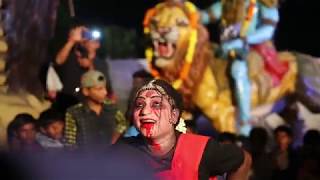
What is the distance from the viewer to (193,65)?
7.55 m

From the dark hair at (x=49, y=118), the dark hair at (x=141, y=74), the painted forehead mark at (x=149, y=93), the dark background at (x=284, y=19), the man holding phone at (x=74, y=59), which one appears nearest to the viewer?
the painted forehead mark at (x=149, y=93)

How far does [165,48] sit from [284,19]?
68.7 inches

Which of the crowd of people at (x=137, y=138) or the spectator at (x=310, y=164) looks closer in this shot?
the crowd of people at (x=137, y=138)

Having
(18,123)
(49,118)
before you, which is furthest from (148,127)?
(49,118)

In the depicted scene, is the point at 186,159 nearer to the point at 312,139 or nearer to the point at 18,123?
the point at 18,123

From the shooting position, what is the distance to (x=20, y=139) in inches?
197

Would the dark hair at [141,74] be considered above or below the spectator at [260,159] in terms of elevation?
above

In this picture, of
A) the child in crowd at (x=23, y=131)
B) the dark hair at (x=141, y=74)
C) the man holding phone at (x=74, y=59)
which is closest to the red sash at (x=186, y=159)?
the child in crowd at (x=23, y=131)

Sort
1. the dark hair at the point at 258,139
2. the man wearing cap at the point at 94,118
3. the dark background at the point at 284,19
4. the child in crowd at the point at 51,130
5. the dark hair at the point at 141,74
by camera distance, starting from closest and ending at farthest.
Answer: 1. the man wearing cap at the point at 94,118
2. the child in crowd at the point at 51,130
3. the dark hair at the point at 258,139
4. the dark hair at the point at 141,74
5. the dark background at the point at 284,19

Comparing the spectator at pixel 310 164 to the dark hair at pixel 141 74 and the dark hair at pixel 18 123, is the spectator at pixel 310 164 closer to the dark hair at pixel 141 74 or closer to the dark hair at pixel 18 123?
the dark hair at pixel 18 123

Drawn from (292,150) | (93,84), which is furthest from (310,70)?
(93,84)

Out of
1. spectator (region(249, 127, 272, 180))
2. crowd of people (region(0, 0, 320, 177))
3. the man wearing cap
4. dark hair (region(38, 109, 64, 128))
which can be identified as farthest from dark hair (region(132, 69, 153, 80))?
the man wearing cap

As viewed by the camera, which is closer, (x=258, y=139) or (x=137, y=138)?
(x=137, y=138)

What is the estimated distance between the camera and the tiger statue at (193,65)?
7.41 meters
